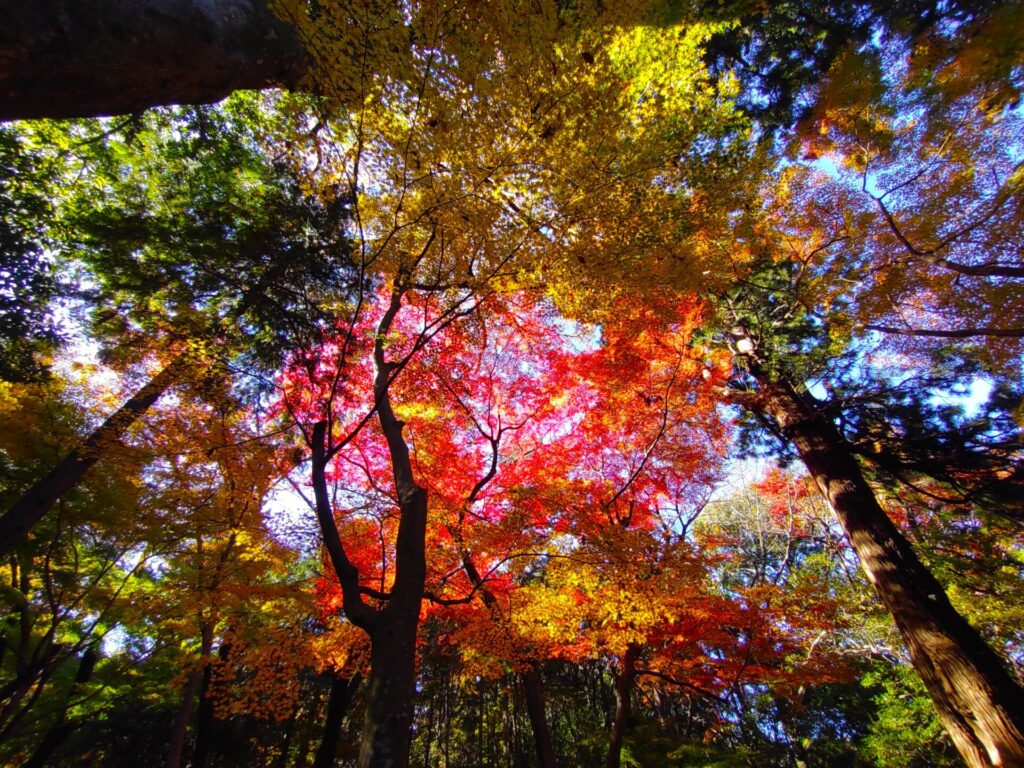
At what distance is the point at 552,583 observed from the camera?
795cm

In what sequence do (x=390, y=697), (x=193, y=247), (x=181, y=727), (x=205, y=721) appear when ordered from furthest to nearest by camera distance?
1. (x=205, y=721)
2. (x=181, y=727)
3. (x=193, y=247)
4. (x=390, y=697)

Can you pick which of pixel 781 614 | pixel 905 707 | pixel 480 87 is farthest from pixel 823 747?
pixel 480 87

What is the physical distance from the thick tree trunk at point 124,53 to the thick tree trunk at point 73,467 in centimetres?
395

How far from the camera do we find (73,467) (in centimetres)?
593

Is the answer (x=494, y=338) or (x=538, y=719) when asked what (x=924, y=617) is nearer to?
(x=538, y=719)

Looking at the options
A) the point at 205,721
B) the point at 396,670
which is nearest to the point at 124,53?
the point at 396,670

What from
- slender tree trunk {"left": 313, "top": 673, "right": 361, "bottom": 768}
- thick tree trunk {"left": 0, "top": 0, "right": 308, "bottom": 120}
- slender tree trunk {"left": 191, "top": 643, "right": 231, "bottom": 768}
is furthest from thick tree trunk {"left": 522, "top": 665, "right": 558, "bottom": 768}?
thick tree trunk {"left": 0, "top": 0, "right": 308, "bottom": 120}

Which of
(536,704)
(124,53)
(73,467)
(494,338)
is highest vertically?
(494,338)

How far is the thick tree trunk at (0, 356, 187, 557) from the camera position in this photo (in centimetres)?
537

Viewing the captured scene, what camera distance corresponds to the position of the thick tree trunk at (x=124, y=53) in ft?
7.89

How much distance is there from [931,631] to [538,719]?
18.7 feet

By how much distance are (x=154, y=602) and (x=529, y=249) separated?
8.78 m

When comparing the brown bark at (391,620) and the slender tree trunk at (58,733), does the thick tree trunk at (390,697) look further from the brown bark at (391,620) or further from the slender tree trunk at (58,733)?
the slender tree trunk at (58,733)

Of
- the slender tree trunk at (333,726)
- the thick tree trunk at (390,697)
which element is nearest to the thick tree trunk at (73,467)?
the thick tree trunk at (390,697)
